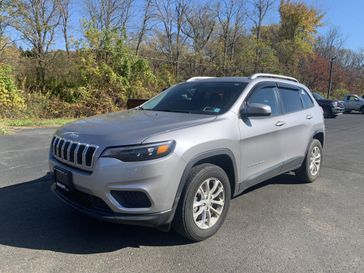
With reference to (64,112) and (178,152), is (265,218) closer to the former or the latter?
(178,152)

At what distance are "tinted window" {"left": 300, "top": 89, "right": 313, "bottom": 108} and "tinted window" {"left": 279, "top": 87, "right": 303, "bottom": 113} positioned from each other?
16 centimetres

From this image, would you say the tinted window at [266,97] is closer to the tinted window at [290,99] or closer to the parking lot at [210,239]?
the tinted window at [290,99]

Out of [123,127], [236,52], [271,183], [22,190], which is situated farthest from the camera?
[236,52]

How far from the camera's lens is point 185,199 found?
3.43 metres

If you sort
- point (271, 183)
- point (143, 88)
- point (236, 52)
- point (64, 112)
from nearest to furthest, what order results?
point (271, 183) → point (64, 112) → point (143, 88) → point (236, 52)

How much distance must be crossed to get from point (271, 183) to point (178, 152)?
3.05 metres

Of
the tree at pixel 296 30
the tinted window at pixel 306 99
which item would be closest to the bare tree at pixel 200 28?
the tree at pixel 296 30

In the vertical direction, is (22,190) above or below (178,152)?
below

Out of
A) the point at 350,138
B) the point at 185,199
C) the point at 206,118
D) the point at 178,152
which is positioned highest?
the point at 206,118

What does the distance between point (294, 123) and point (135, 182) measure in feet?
9.62

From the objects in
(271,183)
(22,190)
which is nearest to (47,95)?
(22,190)

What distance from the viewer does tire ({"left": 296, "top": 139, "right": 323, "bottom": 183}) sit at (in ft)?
18.8

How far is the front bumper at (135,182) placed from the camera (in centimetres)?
317

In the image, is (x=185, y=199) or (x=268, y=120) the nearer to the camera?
(x=185, y=199)
